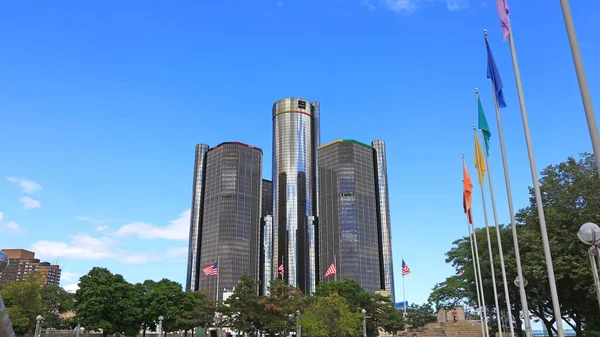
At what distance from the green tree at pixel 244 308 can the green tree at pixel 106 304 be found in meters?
13.8

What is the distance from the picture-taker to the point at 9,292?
61875 mm

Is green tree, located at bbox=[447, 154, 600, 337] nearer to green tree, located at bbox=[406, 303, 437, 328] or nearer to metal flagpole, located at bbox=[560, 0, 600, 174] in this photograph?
metal flagpole, located at bbox=[560, 0, 600, 174]

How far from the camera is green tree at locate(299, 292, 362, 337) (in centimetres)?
5244

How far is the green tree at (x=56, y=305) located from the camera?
74.3m

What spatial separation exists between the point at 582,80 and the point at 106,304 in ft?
203

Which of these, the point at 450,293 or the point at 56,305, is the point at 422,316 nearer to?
the point at 450,293

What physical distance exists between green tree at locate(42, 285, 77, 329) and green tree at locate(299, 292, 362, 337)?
39.4 m

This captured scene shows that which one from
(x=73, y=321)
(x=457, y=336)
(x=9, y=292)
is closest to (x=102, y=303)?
(x=73, y=321)

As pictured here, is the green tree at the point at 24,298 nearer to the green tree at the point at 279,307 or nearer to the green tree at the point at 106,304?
the green tree at the point at 106,304

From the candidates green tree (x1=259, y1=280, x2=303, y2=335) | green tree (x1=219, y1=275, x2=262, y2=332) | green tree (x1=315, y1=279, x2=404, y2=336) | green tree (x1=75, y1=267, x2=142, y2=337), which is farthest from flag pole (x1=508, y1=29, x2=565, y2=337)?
green tree (x1=75, y1=267, x2=142, y2=337)

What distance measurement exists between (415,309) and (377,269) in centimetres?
10428

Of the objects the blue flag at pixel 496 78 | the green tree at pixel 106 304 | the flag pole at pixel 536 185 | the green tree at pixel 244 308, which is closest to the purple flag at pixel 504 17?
the flag pole at pixel 536 185

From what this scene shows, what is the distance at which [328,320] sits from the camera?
5331 centimetres

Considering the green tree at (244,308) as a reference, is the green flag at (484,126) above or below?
above
